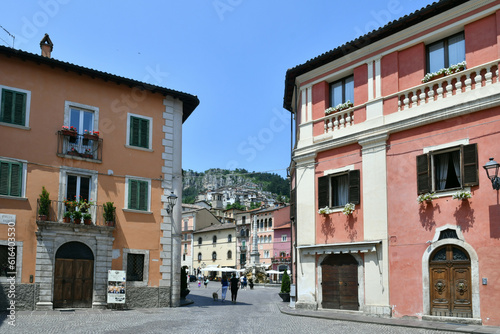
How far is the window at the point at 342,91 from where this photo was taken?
65.9 ft

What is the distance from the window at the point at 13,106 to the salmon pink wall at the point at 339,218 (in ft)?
38.8

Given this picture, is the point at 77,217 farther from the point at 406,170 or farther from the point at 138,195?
the point at 406,170

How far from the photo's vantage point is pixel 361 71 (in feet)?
63.5

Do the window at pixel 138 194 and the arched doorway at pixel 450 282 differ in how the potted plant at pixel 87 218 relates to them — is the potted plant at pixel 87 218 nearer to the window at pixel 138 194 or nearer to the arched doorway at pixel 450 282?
the window at pixel 138 194

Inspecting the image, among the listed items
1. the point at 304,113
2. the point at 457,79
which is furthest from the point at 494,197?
the point at 304,113

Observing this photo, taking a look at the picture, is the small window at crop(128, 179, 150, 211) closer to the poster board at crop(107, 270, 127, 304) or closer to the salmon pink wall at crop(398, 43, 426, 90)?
the poster board at crop(107, 270, 127, 304)

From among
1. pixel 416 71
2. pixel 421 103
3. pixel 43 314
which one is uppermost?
pixel 416 71

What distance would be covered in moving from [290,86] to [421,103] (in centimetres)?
758

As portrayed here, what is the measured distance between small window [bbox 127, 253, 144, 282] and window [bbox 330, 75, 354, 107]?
10559mm

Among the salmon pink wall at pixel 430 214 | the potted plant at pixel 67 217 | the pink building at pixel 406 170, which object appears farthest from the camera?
the potted plant at pixel 67 217

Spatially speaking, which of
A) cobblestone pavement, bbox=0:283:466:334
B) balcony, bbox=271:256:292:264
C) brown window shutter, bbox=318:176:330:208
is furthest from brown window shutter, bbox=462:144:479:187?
balcony, bbox=271:256:292:264

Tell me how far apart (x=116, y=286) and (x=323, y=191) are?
9200mm

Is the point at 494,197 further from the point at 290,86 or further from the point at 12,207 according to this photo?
the point at 12,207

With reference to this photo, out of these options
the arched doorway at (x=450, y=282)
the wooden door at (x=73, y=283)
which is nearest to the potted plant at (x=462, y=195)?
the arched doorway at (x=450, y=282)
